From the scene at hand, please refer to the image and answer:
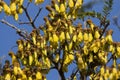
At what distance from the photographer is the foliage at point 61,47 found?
5.90 meters

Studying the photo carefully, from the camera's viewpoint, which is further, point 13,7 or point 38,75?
point 13,7

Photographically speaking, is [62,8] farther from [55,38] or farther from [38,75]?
[38,75]

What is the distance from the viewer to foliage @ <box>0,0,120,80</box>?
5898mm

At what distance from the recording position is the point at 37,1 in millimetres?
6367

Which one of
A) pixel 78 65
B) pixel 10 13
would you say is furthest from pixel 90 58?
pixel 10 13

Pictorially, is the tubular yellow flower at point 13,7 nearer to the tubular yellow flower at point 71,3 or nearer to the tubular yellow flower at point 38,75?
the tubular yellow flower at point 71,3

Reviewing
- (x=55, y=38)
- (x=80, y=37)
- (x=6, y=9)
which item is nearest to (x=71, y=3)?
(x=80, y=37)

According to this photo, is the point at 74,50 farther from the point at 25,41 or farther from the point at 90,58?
the point at 25,41

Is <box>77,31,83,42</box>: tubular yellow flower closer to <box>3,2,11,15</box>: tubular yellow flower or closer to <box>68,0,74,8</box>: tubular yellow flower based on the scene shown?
<box>68,0,74,8</box>: tubular yellow flower

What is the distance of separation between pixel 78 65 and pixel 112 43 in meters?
0.44

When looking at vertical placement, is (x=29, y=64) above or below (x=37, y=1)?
below

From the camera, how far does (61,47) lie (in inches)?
235

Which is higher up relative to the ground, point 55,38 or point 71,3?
point 71,3

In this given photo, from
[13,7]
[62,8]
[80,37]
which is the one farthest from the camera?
[13,7]
